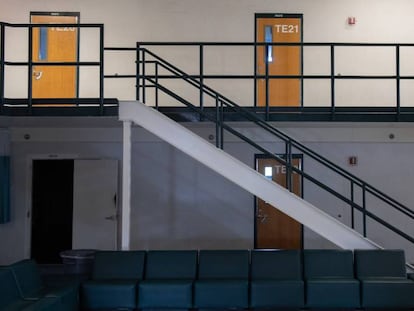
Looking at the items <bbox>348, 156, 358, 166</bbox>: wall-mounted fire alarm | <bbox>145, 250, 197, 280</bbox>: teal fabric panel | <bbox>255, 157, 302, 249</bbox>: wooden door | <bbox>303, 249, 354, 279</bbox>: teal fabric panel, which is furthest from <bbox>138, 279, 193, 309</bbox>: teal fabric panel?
<bbox>348, 156, 358, 166</bbox>: wall-mounted fire alarm

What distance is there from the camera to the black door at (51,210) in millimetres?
8180

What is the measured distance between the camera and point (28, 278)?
5.34 m

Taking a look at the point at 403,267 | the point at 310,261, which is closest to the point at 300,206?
the point at 310,261

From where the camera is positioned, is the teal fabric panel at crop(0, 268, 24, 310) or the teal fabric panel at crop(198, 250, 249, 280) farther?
the teal fabric panel at crop(198, 250, 249, 280)

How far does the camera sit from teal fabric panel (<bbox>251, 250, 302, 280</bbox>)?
18.7 feet

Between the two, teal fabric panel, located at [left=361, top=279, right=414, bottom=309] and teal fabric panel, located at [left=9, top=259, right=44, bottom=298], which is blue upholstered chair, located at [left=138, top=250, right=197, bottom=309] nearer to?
teal fabric panel, located at [left=9, top=259, right=44, bottom=298]

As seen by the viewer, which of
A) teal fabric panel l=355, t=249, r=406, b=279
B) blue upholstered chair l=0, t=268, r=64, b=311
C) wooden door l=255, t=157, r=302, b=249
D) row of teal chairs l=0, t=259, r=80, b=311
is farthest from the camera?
wooden door l=255, t=157, r=302, b=249

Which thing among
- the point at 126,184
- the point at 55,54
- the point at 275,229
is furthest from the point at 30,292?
the point at 55,54

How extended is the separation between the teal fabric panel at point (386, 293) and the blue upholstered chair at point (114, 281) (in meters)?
2.66

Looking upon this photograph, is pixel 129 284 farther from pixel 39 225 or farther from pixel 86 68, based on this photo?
pixel 86 68

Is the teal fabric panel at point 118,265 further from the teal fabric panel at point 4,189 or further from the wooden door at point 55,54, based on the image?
the wooden door at point 55,54

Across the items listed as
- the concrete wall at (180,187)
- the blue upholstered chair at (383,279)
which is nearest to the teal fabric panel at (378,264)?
the blue upholstered chair at (383,279)

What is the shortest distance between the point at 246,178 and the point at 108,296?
2102 millimetres

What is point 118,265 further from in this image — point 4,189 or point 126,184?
point 4,189
